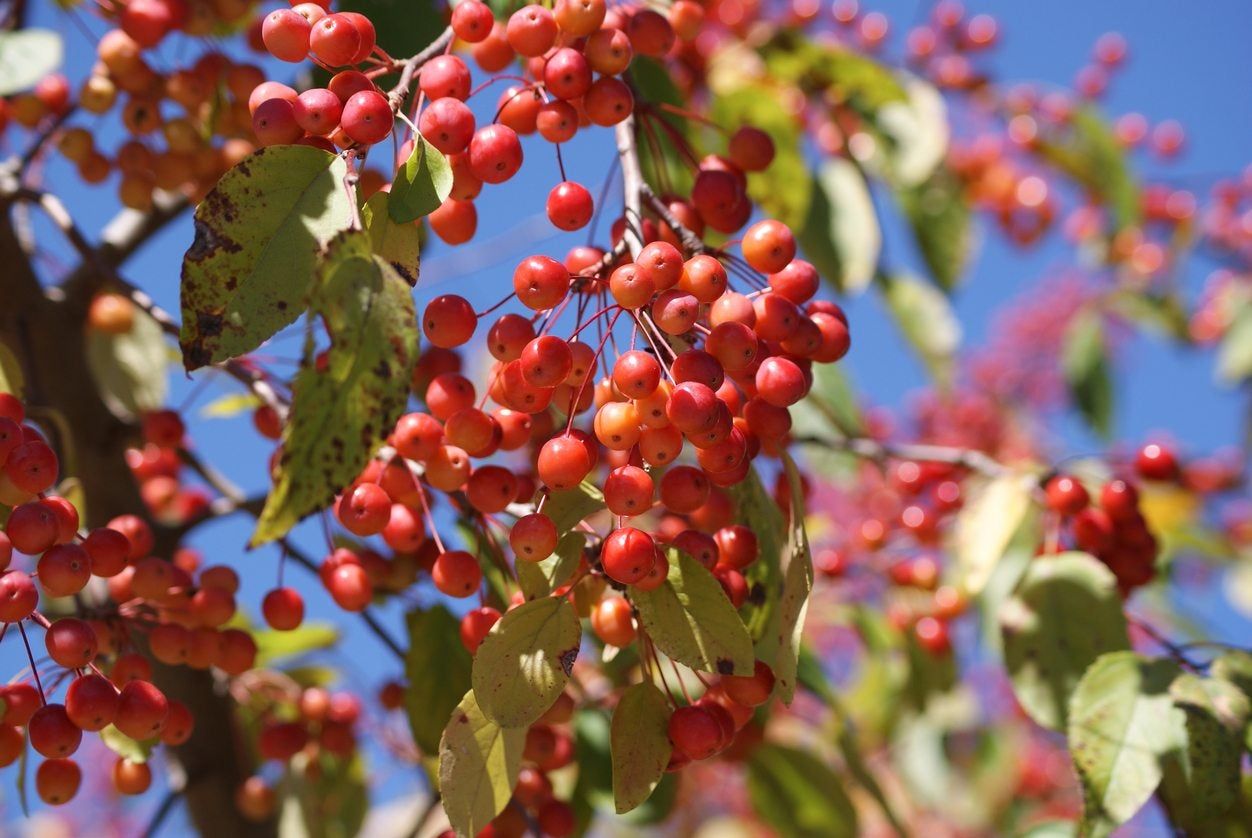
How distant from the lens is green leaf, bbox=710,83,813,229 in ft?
4.92

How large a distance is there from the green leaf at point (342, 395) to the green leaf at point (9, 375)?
368mm

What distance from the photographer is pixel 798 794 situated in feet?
5.19

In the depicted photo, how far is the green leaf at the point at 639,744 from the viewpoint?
2.68 feet

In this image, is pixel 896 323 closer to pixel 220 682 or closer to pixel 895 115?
pixel 895 115

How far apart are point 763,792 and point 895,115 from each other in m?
1.26

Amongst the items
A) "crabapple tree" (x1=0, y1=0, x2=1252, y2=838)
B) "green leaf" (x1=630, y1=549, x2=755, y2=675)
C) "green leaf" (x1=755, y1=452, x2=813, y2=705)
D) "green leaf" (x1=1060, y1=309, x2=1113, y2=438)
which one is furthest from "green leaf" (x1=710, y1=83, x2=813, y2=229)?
"green leaf" (x1=1060, y1=309, x2=1113, y2=438)

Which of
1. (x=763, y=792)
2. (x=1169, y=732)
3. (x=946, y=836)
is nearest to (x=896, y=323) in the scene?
(x=763, y=792)

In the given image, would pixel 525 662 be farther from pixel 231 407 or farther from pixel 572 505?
pixel 231 407

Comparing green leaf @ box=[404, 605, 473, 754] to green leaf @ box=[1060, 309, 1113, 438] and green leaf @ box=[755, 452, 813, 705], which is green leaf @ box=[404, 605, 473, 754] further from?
green leaf @ box=[1060, 309, 1113, 438]

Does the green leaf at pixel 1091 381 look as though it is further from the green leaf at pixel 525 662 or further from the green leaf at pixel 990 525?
the green leaf at pixel 525 662

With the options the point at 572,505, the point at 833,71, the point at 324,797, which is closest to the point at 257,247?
the point at 572,505

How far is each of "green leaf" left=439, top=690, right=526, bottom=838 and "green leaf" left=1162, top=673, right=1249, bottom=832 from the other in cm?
64

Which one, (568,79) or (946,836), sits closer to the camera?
(568,79)

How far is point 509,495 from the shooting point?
0.90 metres
